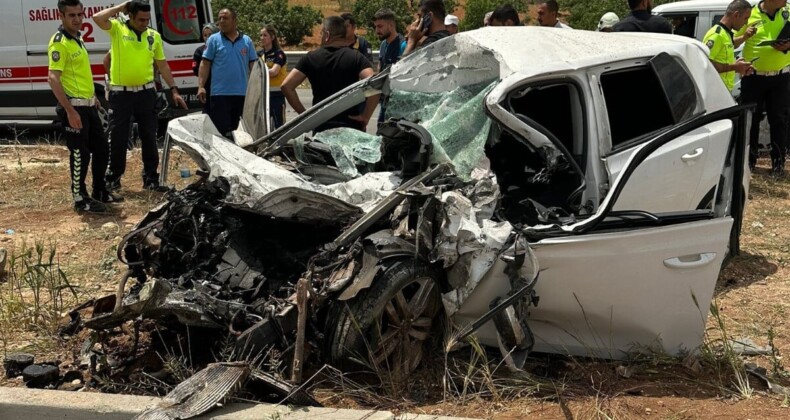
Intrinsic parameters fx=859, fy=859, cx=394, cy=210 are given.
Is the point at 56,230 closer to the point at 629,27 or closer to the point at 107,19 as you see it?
the point at 107,19

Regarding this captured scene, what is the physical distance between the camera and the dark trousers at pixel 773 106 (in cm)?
900

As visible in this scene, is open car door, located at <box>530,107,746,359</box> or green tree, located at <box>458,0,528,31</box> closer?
open car door, located at <box>530,107,746,359</box>

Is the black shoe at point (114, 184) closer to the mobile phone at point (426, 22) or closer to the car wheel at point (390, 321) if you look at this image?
the mobile phone at point (426, 22)

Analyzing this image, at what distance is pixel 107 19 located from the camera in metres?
7.75

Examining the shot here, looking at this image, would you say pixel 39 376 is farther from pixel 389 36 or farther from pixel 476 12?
pixel 476 12

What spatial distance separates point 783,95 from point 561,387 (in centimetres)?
634

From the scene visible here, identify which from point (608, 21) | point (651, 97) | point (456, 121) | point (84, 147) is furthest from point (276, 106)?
point (651, 97)

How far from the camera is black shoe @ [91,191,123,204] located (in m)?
7.88

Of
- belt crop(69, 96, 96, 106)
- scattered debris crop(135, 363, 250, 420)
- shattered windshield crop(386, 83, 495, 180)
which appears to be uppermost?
shattered windshield crop(386, 83, 495, 180)

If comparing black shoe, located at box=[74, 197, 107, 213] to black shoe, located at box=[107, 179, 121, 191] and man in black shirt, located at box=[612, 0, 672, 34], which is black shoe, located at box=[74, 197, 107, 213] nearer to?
black shoe, located at box=[107, 179, 121, 191]

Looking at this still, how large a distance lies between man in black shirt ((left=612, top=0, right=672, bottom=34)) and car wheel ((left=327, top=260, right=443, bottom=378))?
473 centimetres

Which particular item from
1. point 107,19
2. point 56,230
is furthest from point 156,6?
point 56,230

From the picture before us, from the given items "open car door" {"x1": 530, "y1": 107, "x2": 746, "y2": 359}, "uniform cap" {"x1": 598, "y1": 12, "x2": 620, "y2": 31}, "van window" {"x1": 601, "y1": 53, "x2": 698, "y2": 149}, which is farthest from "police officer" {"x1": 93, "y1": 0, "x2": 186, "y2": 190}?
"open car door" {"x1": 530, "y1": 107, "x2": 746, "y2": 359}

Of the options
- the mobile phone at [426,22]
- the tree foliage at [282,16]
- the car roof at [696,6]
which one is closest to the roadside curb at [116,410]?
the mobile phone at [426,22]
